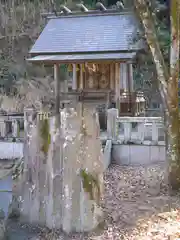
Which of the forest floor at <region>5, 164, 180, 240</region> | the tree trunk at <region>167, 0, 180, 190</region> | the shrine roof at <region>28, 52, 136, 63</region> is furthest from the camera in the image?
the shrine roof at <region>28, 52, 136, 63</region>

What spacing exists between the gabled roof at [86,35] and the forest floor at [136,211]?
17.2 ft

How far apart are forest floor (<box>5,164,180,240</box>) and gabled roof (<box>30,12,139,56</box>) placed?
523cm

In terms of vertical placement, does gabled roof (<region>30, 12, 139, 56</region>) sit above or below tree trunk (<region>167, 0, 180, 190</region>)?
above

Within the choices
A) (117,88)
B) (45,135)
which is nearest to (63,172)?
(45,135)

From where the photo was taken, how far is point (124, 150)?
8289 millimetres

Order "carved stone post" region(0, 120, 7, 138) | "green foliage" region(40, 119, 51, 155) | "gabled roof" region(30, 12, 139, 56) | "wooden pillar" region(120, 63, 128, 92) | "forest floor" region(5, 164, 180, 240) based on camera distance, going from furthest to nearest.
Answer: "wooden pillar" region(120, 63, 128, 92) → "gabled roof" region(30, 12, 139, 56) → "carved stone post" region(0, 120, 7, 138) → "green foliage" region(40, 119, 51, 155) → "forest floor" region(5, 164, 180, 240)

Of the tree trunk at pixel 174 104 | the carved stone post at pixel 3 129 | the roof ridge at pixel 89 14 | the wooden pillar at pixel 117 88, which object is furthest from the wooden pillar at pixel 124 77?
the tree trunk at pixel 174 104

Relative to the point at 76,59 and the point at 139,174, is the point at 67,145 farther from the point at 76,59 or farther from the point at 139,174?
the point at 76,59

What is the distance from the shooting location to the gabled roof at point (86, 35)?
36.1 ft

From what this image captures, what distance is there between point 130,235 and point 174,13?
3503 mm

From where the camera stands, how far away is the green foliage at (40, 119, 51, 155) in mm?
4145

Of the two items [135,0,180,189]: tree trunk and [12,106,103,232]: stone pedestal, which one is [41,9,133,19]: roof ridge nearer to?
[135,0,180,189]: tree trunk

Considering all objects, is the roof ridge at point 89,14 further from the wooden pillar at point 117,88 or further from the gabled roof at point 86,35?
the wooden pillar at point 117,88

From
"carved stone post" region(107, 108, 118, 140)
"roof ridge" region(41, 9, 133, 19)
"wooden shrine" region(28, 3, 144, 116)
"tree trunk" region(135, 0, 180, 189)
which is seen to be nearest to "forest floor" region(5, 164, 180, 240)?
"tree trunk" region(135, 0, 180, 189)
